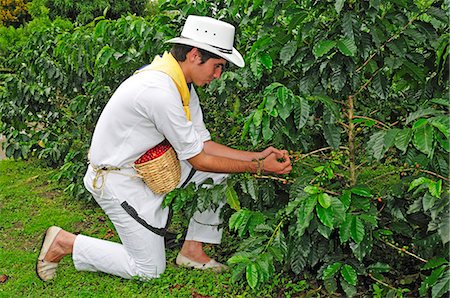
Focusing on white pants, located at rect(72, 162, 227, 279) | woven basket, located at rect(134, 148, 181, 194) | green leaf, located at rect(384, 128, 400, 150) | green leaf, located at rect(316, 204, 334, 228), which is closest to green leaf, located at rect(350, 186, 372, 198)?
green leaf, located at rect(316, 204, 334, 228)

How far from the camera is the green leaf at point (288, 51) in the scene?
2882 mm

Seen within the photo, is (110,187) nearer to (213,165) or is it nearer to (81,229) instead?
(213,165)

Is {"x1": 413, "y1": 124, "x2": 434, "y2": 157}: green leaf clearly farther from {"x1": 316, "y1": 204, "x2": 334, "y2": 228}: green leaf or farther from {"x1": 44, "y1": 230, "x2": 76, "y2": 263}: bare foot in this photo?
{"x1": 44, "y1": 230, "x2": 76, "y2": 263}: bare foot

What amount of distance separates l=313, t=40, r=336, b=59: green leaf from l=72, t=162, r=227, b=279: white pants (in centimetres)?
116

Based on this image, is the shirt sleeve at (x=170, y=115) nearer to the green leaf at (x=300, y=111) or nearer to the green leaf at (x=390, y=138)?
the green leaf at (x=300, y=111)

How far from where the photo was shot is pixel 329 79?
2.92 metres

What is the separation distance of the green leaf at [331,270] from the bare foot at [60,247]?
4.91ft

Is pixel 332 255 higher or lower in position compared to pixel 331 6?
lower

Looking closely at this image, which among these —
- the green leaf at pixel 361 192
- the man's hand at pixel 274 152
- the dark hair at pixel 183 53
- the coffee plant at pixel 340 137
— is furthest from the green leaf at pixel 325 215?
the dark hair at pixel 183 53

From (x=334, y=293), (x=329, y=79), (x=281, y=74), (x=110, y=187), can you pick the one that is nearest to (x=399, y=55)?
(x=329, y=79)

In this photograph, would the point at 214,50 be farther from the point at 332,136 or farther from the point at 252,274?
the point at 252,274

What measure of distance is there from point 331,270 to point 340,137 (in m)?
0.70

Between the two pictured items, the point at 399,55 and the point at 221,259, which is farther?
the point at 221,259

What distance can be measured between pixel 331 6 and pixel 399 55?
38cm
